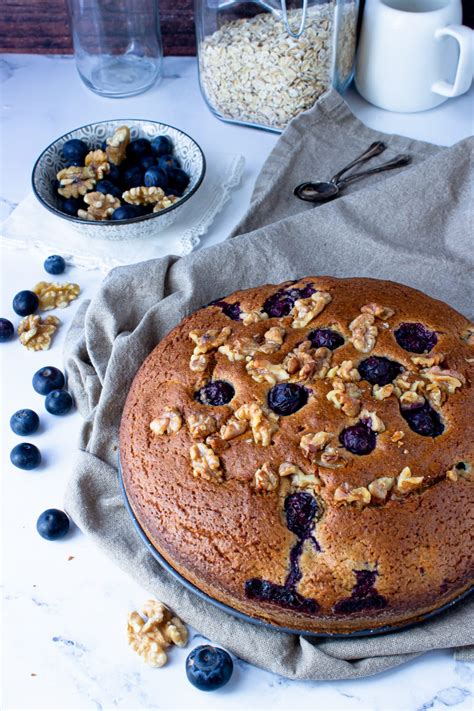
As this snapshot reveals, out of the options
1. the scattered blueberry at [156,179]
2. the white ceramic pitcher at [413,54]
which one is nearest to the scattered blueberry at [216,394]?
the scattered blueberry at [156,179]

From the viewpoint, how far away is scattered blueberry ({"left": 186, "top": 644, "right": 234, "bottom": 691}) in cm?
115

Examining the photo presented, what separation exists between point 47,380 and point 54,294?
0.28 meters

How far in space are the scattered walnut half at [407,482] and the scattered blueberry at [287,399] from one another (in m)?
0.20

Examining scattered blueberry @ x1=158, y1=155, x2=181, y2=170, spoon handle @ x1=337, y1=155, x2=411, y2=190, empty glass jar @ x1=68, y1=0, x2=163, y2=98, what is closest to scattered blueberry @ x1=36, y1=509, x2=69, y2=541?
scattered blueberry @ x1=158, y1=155, x2=181, y2=170

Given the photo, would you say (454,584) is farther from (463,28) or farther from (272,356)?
(463,28)

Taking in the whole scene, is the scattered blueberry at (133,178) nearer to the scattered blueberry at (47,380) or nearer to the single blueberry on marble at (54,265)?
the single blueberry on marble at (54,265)

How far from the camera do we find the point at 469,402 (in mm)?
1292

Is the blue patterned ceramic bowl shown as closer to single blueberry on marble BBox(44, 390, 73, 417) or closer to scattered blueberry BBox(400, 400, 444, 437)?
single blueberry on marble BBox(44, 390, 73, 417)

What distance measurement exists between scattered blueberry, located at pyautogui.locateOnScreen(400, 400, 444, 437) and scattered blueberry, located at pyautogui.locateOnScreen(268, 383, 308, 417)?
0.16 metres

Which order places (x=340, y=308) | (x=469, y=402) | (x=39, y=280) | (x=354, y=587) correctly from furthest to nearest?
(x=39, y=280)
(x=340, y=308)
(x=469, y=402)
(x=354, y=587)

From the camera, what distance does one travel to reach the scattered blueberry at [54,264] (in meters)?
1.83

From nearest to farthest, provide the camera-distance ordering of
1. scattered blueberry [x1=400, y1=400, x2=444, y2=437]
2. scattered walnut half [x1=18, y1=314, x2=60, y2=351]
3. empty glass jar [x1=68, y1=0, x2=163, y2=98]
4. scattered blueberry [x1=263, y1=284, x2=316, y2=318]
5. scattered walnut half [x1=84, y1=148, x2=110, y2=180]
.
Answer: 1. scattered blueberry [x1=400, y1=400, x2=444, y2=437]
2. scattered blueberry [x1=263, y1=284, x2=316, y2=318]
3. scattered walnut half [x1=18, y1=314, x2=60, y2=351]
4. scattered walnut half [x1=84, y1=148, x2=110, y2=180]
5. empty glass jar [x1=68, y1=0, x2=163, y2=98]

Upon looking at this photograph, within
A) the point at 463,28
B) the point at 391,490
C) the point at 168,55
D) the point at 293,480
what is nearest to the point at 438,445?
the point at 391,490

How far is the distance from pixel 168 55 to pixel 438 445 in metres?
1.82
